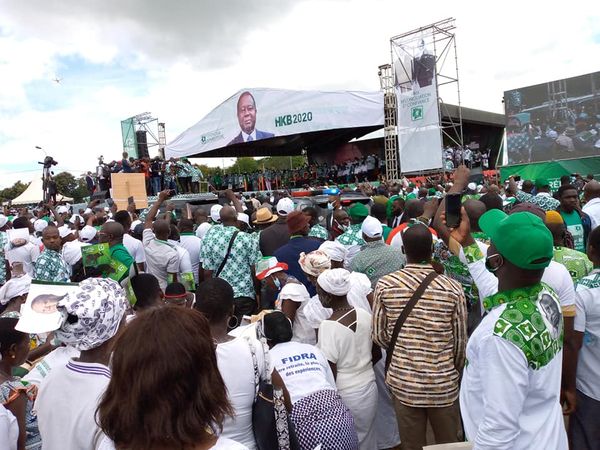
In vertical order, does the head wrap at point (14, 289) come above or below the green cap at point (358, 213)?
below

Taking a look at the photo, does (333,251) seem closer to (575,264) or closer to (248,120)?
(575,264)

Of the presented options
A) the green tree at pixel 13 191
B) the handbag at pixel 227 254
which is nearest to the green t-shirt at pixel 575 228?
the handbag at pixel 227 254

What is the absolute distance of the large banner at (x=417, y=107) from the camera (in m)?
17.4

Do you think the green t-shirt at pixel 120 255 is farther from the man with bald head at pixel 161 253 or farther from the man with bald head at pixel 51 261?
the man with bald head at pixel 51 261

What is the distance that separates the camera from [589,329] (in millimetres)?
2562

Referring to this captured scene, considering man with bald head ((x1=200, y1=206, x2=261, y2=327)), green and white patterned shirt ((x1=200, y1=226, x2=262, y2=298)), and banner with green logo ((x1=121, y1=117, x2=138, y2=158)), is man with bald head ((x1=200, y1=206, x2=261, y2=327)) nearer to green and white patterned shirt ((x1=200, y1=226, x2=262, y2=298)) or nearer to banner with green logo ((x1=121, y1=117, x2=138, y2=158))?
green and white patterned shirt ((x1=200, y1=226, x2=262, y2=298))

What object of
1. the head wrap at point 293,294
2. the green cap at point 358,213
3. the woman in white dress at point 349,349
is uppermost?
the green cap at point 358,213

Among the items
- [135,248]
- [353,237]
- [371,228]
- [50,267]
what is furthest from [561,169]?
[50,267]

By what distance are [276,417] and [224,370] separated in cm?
31

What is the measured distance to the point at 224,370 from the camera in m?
2.14

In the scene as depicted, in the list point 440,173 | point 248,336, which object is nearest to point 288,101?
point 440,173

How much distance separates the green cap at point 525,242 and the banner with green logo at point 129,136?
29.8m

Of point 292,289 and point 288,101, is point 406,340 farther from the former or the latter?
point 288,101

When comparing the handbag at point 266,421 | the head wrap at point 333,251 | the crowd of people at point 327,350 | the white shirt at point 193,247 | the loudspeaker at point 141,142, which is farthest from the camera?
the loudspeaker at point 141,142
